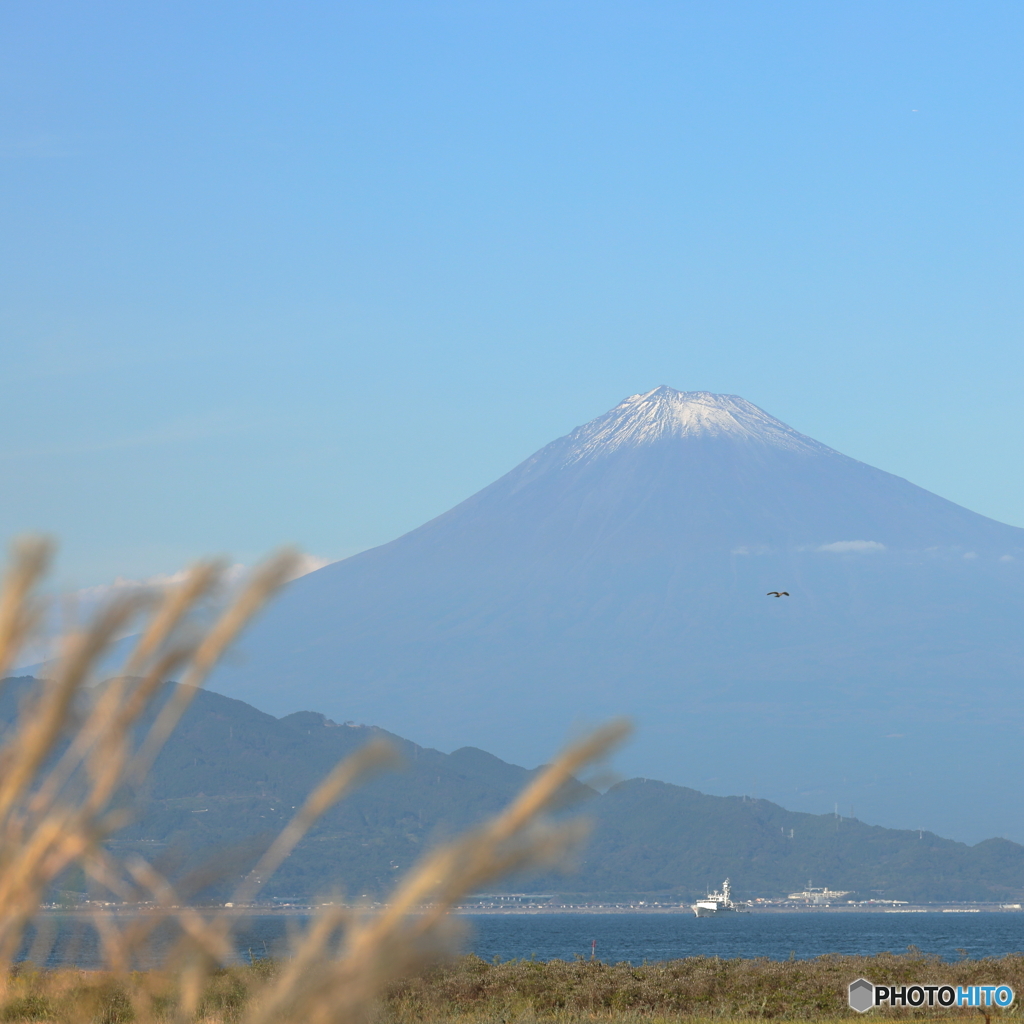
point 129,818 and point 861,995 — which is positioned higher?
point 129,818

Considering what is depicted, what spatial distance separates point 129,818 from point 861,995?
24.9 m

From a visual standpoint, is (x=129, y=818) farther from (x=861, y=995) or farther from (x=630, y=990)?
(x=861, y=995)

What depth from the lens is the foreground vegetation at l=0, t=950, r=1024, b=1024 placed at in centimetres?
2225

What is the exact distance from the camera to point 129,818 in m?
3.15

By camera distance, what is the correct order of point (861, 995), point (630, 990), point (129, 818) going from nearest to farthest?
point (129, 818), point (861, 995), point (630, 990)

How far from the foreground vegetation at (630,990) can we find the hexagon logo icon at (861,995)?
0.70ft

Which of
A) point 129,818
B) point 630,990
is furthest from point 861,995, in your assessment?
point 129,818

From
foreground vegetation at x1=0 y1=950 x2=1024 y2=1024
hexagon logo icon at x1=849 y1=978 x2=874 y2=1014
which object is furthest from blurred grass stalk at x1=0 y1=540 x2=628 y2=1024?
hexagon logo icon at x1=849 y1=978 x2=874 y2=1014

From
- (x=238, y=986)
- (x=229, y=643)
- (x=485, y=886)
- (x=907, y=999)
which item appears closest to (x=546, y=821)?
(x=485, y=886)

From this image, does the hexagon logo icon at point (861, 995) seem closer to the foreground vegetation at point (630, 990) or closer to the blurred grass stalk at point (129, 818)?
the foreground vegetation at point (630, 990)

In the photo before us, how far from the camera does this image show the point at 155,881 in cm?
289

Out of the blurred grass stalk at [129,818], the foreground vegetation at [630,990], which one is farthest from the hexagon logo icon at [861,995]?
the blurred grass stalk at [129,818]

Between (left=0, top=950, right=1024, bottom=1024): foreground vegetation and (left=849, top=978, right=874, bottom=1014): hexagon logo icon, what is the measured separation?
8.4 inches

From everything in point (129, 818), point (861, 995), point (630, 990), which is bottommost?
point (861, 995)
